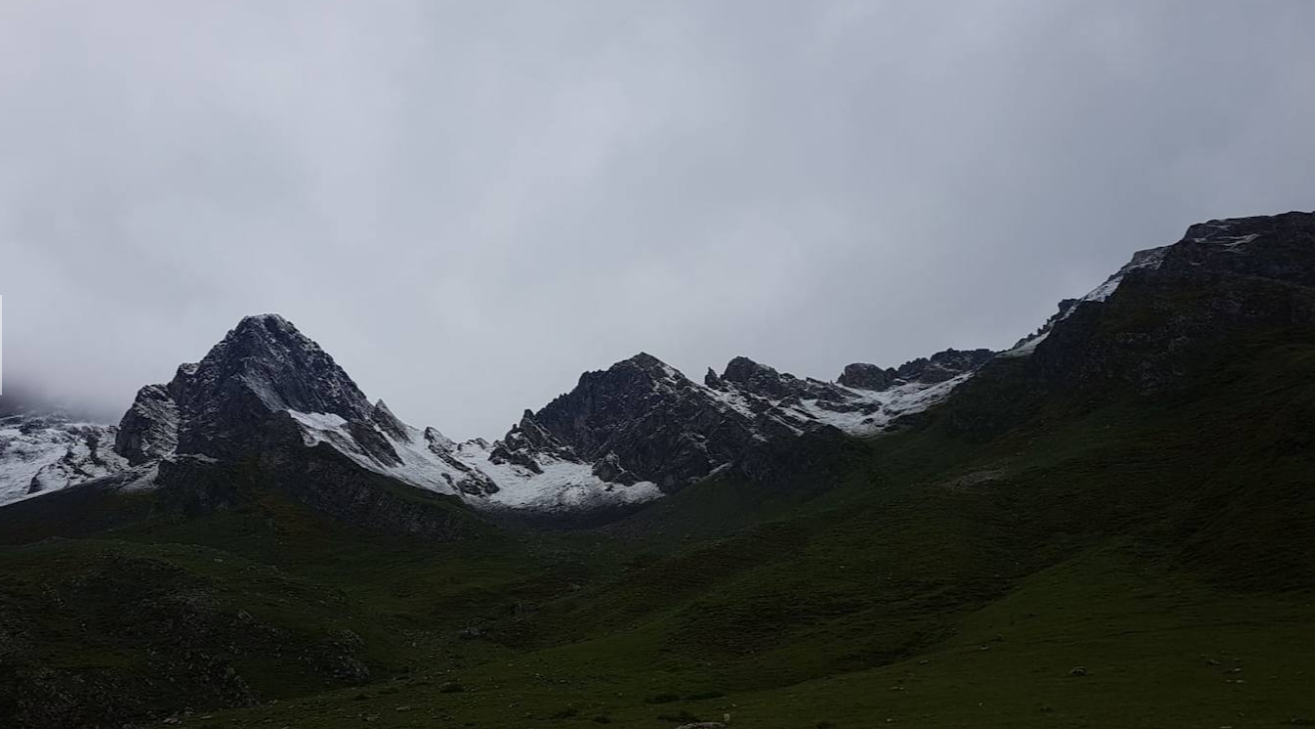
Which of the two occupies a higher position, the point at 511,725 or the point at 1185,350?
the point at 1185,350

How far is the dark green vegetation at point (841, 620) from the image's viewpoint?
→ 47844mm

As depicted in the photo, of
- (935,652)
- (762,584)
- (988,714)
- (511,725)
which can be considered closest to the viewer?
(988,714)

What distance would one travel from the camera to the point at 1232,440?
123438mm

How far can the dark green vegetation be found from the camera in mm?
47844

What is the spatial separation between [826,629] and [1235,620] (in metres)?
34.3

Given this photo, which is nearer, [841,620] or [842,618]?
[841,620]

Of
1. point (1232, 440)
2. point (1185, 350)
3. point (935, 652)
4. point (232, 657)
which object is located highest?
point (1185, 350)

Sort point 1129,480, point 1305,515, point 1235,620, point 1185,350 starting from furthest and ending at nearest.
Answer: point 1185,350 → point 1129,480 → point 1305,515 → point 1235,620

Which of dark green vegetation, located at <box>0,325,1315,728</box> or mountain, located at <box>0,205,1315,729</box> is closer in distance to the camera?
dark green vegetation, located at <box>0,325,1315,728</box>

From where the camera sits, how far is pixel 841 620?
8275 centimetres

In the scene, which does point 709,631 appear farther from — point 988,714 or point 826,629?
point 988,714

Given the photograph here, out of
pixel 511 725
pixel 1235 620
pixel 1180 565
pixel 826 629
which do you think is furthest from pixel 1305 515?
pixel 511 725

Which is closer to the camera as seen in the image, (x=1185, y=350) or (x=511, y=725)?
(x=511, y=725)

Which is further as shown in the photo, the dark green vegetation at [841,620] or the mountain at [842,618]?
the mountain at [842,618]
